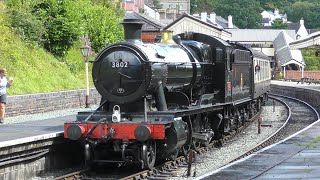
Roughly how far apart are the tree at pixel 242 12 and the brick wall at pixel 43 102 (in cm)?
11806

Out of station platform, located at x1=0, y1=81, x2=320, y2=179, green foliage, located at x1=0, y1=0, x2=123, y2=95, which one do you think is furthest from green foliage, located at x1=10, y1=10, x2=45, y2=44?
station platform, located at x1=0, y1=81, x2=320, y2=179

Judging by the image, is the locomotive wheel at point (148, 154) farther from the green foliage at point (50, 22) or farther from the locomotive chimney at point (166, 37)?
the green foliage at point (50, 22)

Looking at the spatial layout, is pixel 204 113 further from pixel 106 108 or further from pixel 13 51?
pixel 13 51

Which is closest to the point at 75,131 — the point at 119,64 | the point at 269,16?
the point at 119,64

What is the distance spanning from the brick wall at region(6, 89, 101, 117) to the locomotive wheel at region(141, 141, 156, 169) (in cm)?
878

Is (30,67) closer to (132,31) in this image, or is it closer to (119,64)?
(132,31)

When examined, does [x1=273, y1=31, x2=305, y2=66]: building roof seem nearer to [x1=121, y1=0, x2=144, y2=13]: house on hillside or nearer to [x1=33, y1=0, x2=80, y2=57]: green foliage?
[x1=121, y1=0, x2=144, y2=13]: house on hillside

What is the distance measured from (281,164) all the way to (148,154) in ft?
9.31

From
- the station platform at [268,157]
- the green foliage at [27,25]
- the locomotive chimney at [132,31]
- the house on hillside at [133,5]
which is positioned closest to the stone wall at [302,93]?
the green foliage at [27,25]

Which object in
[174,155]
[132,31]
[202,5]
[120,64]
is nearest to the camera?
[120,64]

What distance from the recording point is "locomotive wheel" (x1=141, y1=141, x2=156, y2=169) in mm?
12438

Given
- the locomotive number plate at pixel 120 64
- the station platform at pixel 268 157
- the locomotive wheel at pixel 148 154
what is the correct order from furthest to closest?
the locomotive number plate at pixel 120 64 → the locomotive wheel at pixel 148 154 → the station platform at pixel 268 157

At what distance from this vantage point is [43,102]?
2269cm

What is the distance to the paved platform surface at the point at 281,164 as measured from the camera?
11.0 m
